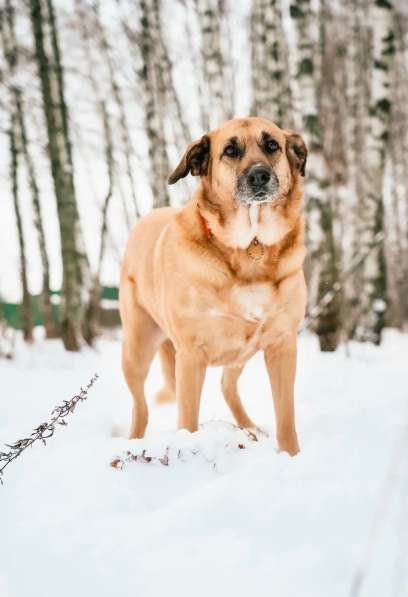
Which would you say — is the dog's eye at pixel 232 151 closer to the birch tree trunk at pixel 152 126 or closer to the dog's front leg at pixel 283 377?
the dog's front leg at pixel 283 377

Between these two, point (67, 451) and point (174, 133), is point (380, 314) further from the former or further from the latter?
point (174, 133)

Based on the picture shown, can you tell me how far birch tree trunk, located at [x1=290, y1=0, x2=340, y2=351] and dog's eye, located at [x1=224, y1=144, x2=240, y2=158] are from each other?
4837mm

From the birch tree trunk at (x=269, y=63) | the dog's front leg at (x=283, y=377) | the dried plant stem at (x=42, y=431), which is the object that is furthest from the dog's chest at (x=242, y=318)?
the birch tree trunk at (x=269, y=63)

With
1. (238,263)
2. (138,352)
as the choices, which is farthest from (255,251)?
(138,352)

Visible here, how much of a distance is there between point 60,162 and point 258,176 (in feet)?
26.1

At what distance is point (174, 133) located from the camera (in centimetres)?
1728

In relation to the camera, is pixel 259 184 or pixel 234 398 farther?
pixel 234 398

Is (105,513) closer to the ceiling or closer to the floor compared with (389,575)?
closer to the floor

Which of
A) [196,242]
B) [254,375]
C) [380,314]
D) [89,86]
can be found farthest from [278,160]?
[89,86]

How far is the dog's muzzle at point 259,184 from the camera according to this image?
10.7 feet

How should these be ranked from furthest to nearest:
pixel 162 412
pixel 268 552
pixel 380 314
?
1. pixel 380 314
2. pixel 162 412
3. pixel 268 552

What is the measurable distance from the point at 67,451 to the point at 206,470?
727 millimetres

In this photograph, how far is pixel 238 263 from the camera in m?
3.32

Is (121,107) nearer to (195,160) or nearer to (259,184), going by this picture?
(195,160)
